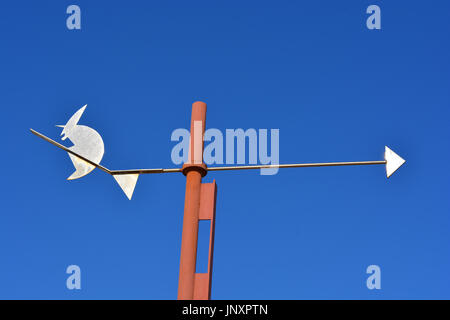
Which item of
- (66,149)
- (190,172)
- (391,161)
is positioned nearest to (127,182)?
(66,149)

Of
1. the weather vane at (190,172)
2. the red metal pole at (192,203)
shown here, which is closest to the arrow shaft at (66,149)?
the weather vane at (190,172)

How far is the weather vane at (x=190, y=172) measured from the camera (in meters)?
5.46

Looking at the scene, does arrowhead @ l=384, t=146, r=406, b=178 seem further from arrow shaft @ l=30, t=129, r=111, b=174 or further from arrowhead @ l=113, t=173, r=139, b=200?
arrow shaft @ l=30, t=129, r=111, b=174

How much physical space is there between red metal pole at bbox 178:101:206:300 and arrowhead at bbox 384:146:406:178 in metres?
1.76

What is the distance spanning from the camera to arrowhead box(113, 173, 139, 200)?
6.43m

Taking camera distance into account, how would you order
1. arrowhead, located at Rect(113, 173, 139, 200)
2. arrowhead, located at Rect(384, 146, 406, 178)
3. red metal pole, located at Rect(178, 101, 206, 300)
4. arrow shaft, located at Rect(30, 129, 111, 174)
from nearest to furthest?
red metal pole, located at Rect(178, 101, 206, 300) → arrow shaft, located at Rect(30, 129, 111, 174) → arrowhead, located at Rect(384, 146, 406, 178) → arrowhead, located at Rect(113, 173, 139, 200)

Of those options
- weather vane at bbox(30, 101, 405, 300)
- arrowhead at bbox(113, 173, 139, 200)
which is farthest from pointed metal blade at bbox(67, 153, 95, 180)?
arrowhead at bbox(113, 173, 139, 200)

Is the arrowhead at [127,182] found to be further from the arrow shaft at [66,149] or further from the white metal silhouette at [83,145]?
the white metal silhouette at [83,145]

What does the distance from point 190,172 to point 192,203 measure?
328 millimetres

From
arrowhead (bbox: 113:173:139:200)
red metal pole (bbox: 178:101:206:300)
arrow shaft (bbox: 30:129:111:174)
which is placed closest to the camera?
red metal pole (bbox: 178:101:206:300)

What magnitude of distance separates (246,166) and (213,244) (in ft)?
2.68

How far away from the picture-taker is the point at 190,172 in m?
5.97
